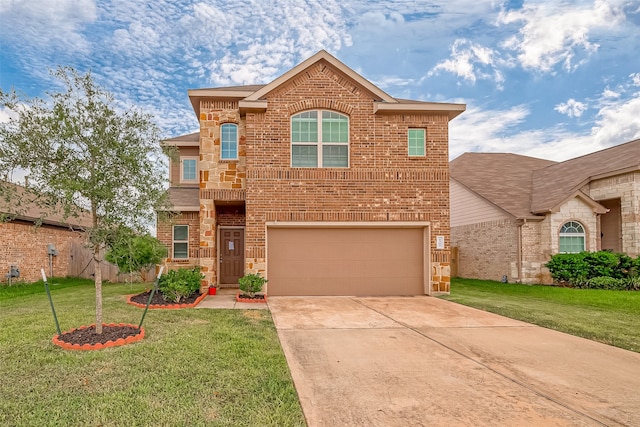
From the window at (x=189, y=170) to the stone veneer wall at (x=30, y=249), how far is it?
14.2 feet

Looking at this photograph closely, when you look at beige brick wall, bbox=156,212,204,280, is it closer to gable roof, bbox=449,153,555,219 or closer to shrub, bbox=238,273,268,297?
shrub, bbox=238,273,268,297

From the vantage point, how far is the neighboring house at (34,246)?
14.0m

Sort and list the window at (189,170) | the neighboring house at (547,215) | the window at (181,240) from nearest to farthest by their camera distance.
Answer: the window at (181,240)
the window at (189,170)
the neighboring house at (547,215)

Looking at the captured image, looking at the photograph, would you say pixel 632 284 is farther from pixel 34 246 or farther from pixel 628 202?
pixel 34 246

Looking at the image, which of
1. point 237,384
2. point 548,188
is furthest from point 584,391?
point 548,188

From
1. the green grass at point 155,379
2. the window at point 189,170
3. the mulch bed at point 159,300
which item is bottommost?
the mulch bed at point 159,300

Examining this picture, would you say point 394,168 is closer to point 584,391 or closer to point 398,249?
point 398,249

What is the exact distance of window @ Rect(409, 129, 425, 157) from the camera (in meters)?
12.4

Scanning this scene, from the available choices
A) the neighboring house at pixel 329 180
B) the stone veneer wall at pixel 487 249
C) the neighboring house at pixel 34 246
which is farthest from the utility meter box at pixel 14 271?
the stone veneer wall at pixel 487 249

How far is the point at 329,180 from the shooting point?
11.9 metres

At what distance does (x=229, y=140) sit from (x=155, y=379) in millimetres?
9154

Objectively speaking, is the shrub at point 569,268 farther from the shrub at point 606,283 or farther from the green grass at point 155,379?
the green grass at point 155,379

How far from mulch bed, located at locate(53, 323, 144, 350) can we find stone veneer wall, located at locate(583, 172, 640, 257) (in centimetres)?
1742

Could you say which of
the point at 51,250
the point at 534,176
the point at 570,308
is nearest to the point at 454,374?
the point at 570,308
